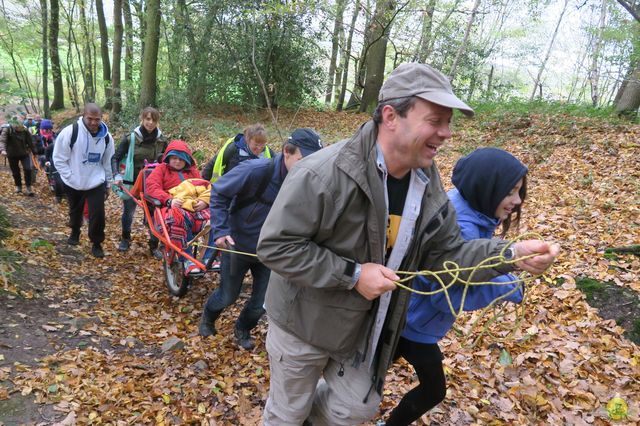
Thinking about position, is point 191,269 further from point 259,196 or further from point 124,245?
point 124,245

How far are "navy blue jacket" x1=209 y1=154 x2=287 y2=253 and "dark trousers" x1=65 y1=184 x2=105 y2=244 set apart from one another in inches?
145

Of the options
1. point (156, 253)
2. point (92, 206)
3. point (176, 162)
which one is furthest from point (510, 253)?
point (156, 253)

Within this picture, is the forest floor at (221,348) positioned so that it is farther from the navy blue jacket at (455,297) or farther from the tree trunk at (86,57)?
the tree trunk at (86,57)

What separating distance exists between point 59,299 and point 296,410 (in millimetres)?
4088

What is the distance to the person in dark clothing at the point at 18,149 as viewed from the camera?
10750 mm

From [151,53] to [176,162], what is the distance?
1083 cm

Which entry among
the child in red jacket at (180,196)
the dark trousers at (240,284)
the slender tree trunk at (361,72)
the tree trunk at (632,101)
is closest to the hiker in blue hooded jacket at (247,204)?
the dark trousers at (240,284)

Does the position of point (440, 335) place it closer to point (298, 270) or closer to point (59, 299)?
point (298, 270)

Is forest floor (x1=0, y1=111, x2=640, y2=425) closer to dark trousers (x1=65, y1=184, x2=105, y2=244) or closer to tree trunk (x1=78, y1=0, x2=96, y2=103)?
dark trousers (x1=65, y1=184, x2=105, y2=244)

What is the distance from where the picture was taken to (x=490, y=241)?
2402mm

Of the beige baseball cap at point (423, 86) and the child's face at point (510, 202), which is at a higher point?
the beige baseball cap at point (423, 86)

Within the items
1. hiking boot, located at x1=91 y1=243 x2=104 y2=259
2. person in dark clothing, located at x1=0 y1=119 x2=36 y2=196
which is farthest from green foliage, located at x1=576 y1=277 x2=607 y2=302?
person in dark clothing, located at x1=0 y1=119 x2=36 y2=196

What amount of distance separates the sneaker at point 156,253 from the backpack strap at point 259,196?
4.18 metres

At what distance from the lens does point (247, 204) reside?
12.8ft
